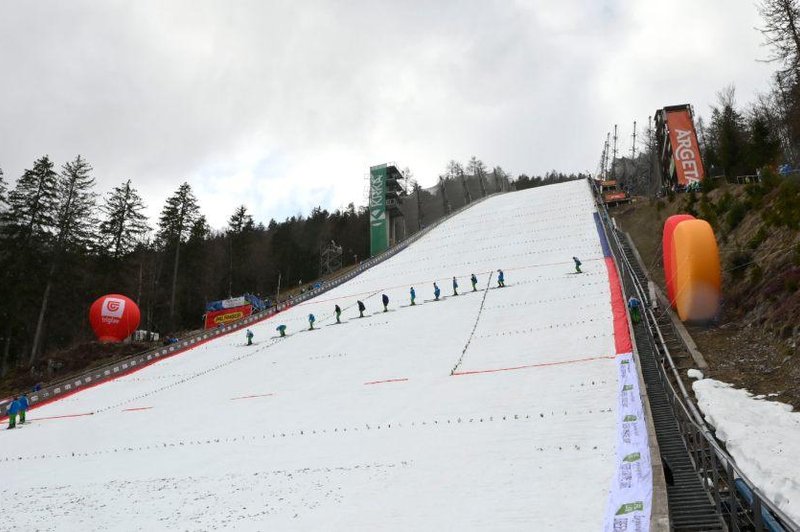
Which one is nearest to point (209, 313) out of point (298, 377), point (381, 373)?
point (298, 377)

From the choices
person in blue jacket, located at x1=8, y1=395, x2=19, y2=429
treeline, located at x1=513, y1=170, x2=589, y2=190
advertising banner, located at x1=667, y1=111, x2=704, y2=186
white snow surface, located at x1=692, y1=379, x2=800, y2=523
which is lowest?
white snow surface, located at x1=692, y1=379, x2=800, y2=523

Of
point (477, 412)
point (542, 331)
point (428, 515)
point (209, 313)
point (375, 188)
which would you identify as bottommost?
point (428, 515)

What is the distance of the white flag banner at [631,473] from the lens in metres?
5.85

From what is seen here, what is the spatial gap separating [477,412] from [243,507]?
4.79m

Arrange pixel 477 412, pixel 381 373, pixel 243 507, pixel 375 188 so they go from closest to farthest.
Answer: pixel 243 507 → pixel 477 412 → pixel 381 373 → pixel 375 188

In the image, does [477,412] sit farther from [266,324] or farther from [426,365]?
[266,324]

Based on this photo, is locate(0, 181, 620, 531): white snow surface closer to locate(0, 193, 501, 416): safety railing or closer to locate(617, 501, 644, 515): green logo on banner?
locate(617, 501, 644, 515): green logo on banner

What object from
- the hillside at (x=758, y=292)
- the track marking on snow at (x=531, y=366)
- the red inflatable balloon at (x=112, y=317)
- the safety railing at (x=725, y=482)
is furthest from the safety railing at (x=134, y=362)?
the safety railing at (x=725, y=482)

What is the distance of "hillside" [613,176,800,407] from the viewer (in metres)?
10.2

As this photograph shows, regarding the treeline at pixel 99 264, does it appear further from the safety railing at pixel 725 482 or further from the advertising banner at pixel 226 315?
the safety railing at pixel 725 482

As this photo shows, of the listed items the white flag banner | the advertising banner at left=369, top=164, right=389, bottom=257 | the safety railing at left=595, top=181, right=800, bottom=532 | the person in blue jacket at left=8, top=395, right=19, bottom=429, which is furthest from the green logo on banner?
the advertising banner at left=369, top=164, right=389, bottom=257

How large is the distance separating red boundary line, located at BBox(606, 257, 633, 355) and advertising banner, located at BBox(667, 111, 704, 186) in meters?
14.4

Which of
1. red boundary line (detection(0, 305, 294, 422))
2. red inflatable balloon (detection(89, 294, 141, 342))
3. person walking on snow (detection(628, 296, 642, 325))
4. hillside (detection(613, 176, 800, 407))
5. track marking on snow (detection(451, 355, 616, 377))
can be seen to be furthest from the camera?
red inflatable balloon (detection(89, 294, 141, 342))

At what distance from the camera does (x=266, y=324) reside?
2867 cm
